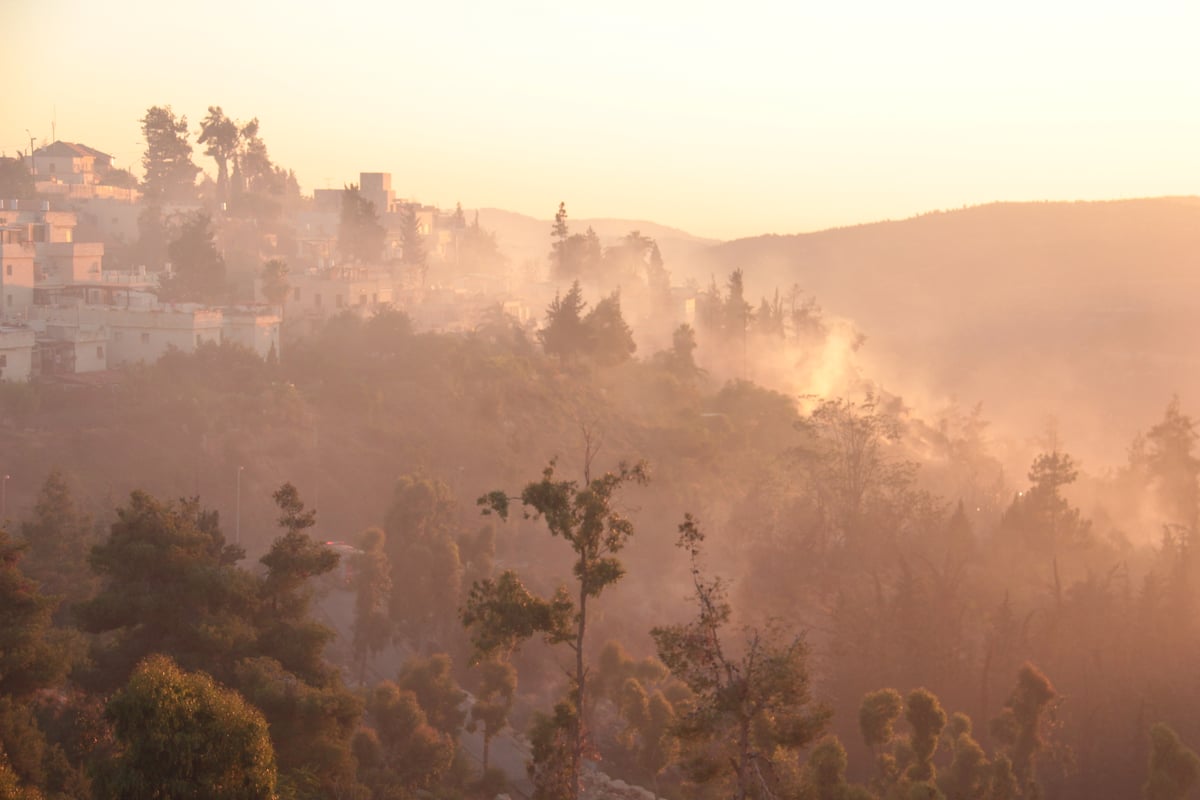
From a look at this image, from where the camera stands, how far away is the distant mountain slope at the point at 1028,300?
337ft

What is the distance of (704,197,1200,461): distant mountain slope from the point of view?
103 metres

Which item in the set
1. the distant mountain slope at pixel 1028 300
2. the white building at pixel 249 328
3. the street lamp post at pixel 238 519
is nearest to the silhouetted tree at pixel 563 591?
the street lamp post at pixel 238 519

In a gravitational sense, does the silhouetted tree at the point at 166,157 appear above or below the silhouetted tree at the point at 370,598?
above

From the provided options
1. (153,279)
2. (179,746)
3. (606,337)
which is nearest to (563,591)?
(179,746)

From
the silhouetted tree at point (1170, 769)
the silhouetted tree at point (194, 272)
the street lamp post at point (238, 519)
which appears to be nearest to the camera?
the silhouetted tree at point (1170, 769)

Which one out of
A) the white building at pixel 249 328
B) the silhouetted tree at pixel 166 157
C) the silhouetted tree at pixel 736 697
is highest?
the silhouetted tree at pixel 166 157

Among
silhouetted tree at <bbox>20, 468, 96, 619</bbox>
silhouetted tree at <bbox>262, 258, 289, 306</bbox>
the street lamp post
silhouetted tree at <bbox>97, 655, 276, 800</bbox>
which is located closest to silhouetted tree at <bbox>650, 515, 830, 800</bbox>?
silhouetted tree at <bbox>97, 655, 276, 800</bbox>

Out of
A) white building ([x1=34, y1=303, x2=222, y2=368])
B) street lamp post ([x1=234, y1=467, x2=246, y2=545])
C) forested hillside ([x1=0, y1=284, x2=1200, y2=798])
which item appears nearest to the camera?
forested hillside ([x1=0, y1=284, x2=1200, y2=798])

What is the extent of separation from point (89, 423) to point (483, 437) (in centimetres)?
1535

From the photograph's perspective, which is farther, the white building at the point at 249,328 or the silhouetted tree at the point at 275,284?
the silhouetted tree at the point at 275,284

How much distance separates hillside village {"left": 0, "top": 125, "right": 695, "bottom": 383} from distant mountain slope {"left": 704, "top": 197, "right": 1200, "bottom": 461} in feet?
129

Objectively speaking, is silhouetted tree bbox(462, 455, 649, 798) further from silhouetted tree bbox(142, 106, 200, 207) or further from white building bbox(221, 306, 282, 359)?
silhouetted tree bbox(142, 106, 200, 207)

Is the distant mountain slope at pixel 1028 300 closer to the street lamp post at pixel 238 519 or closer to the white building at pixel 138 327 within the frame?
the white building at pixel 138 327

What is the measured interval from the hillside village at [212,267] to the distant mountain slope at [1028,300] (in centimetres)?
3921
